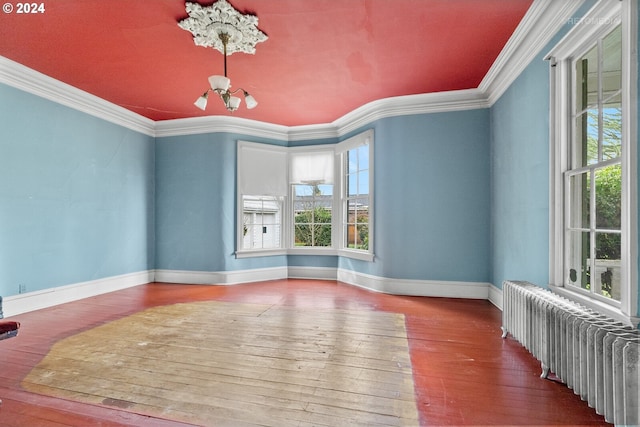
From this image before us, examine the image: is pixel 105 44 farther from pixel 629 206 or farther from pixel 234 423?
pixel 629 206

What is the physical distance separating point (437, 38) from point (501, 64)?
0.97 metres

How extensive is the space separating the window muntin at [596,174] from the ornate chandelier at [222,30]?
2.76m

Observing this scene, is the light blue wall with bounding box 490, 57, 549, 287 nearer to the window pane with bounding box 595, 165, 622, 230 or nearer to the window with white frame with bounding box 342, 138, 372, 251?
the window pane with bounding box 595, 165, 622, 230

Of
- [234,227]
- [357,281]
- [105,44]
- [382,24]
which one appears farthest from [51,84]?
[357,281]

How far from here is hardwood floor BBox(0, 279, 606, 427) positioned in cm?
192

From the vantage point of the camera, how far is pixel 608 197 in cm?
232

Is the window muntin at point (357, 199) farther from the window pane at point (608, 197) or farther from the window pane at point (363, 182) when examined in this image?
the window pane at point (608, 197)

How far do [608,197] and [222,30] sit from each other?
11.4 ft

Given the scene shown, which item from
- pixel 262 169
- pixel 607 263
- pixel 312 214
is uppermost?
pixel 262 169

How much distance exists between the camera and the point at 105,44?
3338 mm

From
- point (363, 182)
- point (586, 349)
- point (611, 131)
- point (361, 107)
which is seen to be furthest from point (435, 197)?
point (586, 349)

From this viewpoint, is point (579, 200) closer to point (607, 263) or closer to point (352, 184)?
point (607, 263)

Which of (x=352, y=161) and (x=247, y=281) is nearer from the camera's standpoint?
(x=352, y=161)

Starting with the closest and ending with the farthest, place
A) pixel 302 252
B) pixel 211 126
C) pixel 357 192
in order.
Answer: pixel 357 192
pixel 211 126
pixel 302 252
